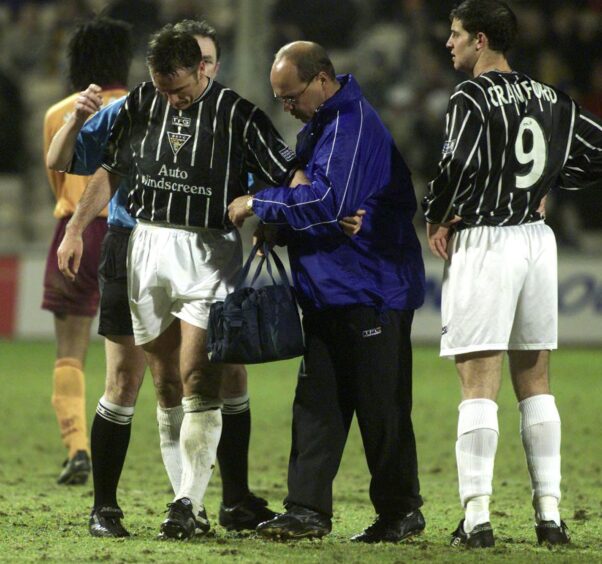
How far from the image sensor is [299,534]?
15.7 feet

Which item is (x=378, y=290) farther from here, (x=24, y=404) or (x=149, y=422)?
(x=24, y=404)

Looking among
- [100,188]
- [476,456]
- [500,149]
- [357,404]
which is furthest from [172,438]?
[500,149]

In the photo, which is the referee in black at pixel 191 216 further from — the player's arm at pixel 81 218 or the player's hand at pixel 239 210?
the player's arm at pixel 81 218

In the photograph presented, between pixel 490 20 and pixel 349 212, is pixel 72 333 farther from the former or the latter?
pixel 490 20

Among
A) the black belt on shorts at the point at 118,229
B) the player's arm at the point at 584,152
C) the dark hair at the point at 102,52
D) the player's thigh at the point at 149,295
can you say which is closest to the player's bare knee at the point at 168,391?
the player's thigh at the point at 149,295

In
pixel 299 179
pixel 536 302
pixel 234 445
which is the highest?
pixel 299 179

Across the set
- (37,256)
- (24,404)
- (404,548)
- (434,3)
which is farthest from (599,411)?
(434,3)

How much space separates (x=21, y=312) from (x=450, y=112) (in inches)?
402

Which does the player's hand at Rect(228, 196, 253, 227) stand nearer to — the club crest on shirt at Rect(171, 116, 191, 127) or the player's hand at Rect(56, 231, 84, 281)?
the club crest on shirt at Rect(171, 116, 191, 127)

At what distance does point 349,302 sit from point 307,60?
3.08 feet

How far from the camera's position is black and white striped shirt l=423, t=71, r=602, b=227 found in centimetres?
458

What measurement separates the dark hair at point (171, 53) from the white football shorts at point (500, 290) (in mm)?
1223

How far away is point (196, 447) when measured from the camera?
190 inches

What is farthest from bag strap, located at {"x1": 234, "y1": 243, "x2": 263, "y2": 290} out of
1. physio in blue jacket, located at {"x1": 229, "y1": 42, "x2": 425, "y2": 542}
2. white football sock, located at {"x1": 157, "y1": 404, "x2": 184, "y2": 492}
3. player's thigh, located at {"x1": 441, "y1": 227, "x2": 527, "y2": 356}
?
player's thigh, located at {"x1": 441, "y1": 227, "x2": 527, "y2": 356}
